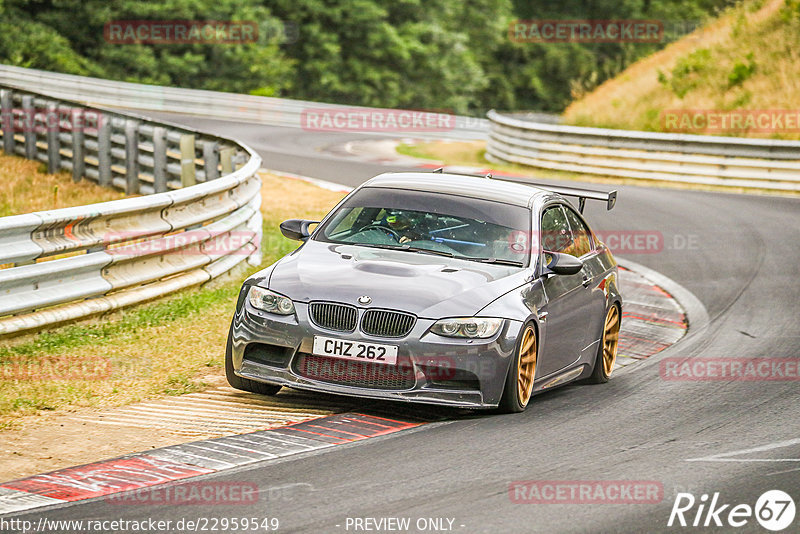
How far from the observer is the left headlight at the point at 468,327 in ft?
24.7

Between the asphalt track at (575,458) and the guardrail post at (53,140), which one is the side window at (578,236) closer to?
the asphalt track at (575,458)

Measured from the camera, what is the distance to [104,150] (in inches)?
744

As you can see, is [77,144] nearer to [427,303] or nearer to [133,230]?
[133,230]

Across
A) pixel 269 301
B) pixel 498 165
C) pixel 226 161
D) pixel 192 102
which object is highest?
pixel 269 301

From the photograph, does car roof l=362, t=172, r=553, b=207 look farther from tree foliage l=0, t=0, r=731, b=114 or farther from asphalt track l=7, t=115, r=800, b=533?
tree foliage l=0, t=0, r=731, b=114

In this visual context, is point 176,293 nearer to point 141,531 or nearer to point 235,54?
point 141,531

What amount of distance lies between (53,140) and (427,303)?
14.4 metres

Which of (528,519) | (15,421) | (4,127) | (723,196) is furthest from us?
(723,196)

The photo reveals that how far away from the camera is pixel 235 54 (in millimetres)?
53219

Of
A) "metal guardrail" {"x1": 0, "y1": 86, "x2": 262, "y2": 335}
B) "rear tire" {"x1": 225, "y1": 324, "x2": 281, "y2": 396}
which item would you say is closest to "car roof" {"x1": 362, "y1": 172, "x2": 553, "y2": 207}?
"rear tire" {"x1": 225, "y1": 324, "x2": 281, "y2": 396}

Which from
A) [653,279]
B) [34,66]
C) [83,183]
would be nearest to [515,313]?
[653,279]

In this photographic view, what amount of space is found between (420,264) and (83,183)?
41.5 ft

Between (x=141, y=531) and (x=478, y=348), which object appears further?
(x=478, y=348)

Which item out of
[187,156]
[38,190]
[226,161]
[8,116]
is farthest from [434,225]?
[8,116]
